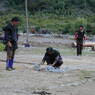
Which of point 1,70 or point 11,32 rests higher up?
point 11,32

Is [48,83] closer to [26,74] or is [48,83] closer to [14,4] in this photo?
[26,74]

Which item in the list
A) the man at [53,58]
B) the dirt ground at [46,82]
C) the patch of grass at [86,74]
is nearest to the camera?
the dirt ground at [46,82]

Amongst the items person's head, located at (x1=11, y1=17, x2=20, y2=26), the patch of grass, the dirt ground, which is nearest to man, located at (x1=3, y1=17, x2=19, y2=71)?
person's head, located at (x1=11, y1=17, x2=20, y2=26)

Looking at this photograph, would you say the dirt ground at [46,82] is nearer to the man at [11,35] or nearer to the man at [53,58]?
the man at [53,58]

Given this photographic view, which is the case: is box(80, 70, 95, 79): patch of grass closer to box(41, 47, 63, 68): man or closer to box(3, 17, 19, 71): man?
box(41, 47, 63, 68): man

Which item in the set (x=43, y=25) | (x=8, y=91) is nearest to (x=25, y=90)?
(x=8, y=91)

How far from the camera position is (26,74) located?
1534cm

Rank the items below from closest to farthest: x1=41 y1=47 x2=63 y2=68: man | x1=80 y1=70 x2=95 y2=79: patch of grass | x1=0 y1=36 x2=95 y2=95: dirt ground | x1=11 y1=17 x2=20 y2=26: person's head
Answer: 1. x1=0 y1=36 x2=95 y2=95: dirt ground
2. x1=80 y1=70 x2=95 y2=79: patch of grass
3. x1=11 y1=17 x2=20 y2=26: person's head
4. x1=41 y1=47 x2=63 y2=68: man

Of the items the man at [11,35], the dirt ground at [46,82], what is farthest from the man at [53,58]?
→ the man at [11,35]

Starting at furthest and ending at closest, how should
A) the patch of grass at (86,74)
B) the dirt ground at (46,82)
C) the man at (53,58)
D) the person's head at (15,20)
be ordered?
1. the man at (53,58)
2. the person's head at (15,20)
3. the patch of grass at (86,74)
4. the dirt ground at (46,82)

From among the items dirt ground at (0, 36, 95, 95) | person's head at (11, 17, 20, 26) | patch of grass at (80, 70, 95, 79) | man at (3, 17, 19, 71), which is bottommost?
patch of grass at (80, 70, 95, 79)

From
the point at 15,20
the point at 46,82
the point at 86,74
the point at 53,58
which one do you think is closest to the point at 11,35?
the point at 15,20

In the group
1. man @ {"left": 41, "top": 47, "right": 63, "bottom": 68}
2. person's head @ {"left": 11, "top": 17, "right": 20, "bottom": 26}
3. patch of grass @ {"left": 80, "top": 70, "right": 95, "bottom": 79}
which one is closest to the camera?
patch of grass @ {"left": 80, "top": 70, "right": 95, "bottom": 79}

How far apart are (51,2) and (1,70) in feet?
311
